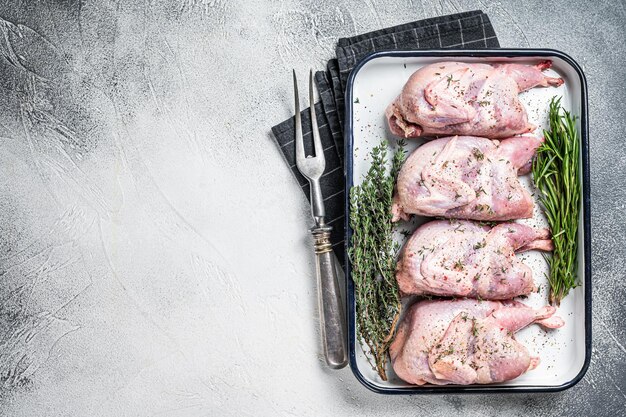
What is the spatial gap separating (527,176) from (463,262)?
40 centimetres

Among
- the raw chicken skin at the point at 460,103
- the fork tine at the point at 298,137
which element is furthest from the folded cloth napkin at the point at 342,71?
the raw chicken skin at the point at 460,103

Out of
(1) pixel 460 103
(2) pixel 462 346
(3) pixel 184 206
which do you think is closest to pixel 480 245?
(2) pixel 462 346

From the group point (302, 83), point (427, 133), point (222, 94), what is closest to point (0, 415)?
point (222, 94)

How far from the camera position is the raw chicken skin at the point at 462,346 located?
1.95 metres

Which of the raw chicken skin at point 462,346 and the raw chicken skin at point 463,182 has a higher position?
the raw chicken skin at point 463,182

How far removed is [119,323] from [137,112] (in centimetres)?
75

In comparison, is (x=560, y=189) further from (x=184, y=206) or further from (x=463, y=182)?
(x=184, y=206)

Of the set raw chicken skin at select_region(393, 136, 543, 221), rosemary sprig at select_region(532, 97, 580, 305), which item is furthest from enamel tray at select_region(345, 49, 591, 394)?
raw chicken skin at select_region(393, 136, 543, 221)

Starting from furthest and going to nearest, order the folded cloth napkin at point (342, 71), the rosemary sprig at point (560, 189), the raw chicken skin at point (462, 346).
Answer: the folded cloth napkin at point (342, 71), the rosemary sprig at point (560, 189), the raw chicken skin at point (462, 346)

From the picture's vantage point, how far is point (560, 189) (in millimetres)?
2102

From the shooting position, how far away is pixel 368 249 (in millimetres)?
2047

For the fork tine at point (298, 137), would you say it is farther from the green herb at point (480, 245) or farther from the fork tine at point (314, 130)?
the green herb at point (480, 245)

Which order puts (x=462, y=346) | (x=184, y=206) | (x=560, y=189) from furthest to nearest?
(x=184, y=206) → (x=560, y=189) → (x=462, y=346)

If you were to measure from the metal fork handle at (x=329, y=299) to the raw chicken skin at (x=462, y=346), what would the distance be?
224mm
